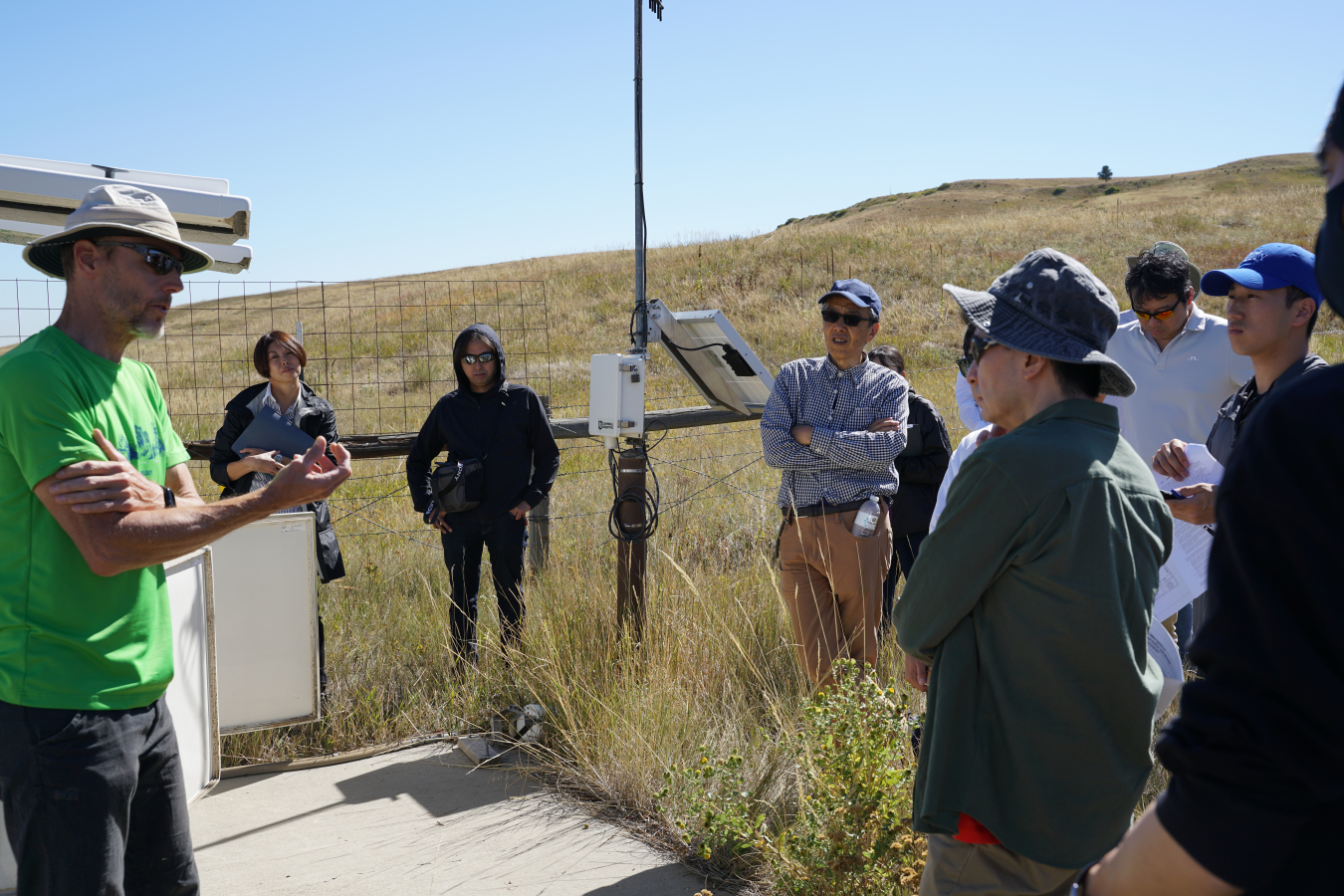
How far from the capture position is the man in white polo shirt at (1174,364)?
4258 mm

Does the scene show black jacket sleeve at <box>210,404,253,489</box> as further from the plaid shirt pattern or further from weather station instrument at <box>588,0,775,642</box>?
the plaid shirt pattern

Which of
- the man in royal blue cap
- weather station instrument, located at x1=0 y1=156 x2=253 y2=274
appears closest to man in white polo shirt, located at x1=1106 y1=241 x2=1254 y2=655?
the man in royal blue cap

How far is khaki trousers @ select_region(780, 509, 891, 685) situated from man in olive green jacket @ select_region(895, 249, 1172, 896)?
2250 mm

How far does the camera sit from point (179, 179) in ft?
11.2

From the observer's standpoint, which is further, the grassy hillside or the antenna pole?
the grassy hillside

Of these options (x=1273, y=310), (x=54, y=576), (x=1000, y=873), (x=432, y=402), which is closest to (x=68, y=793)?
(x=54, y=576)

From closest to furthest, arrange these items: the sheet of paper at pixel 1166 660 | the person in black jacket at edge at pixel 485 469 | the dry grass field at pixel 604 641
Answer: the sheet of paper at pixel 1166 660 < the dry grass field at pixel 604 641 < the person in black jacket at edge at pixel 485 469

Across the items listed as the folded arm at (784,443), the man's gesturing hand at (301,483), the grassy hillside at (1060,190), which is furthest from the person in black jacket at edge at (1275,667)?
the grassy hillside at (1060,190)

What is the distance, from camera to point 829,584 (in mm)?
4359

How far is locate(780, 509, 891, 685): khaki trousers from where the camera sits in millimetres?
4230

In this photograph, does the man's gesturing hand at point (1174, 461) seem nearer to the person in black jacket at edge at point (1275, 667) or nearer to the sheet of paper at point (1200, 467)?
the sheet of paper at point (1200, 467)

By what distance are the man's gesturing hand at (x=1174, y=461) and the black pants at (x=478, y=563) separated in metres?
3.26

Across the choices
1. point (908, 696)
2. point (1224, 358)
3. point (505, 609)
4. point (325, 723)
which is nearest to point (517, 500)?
point (505, 609)

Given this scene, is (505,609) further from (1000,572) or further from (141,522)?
(1000,572)
